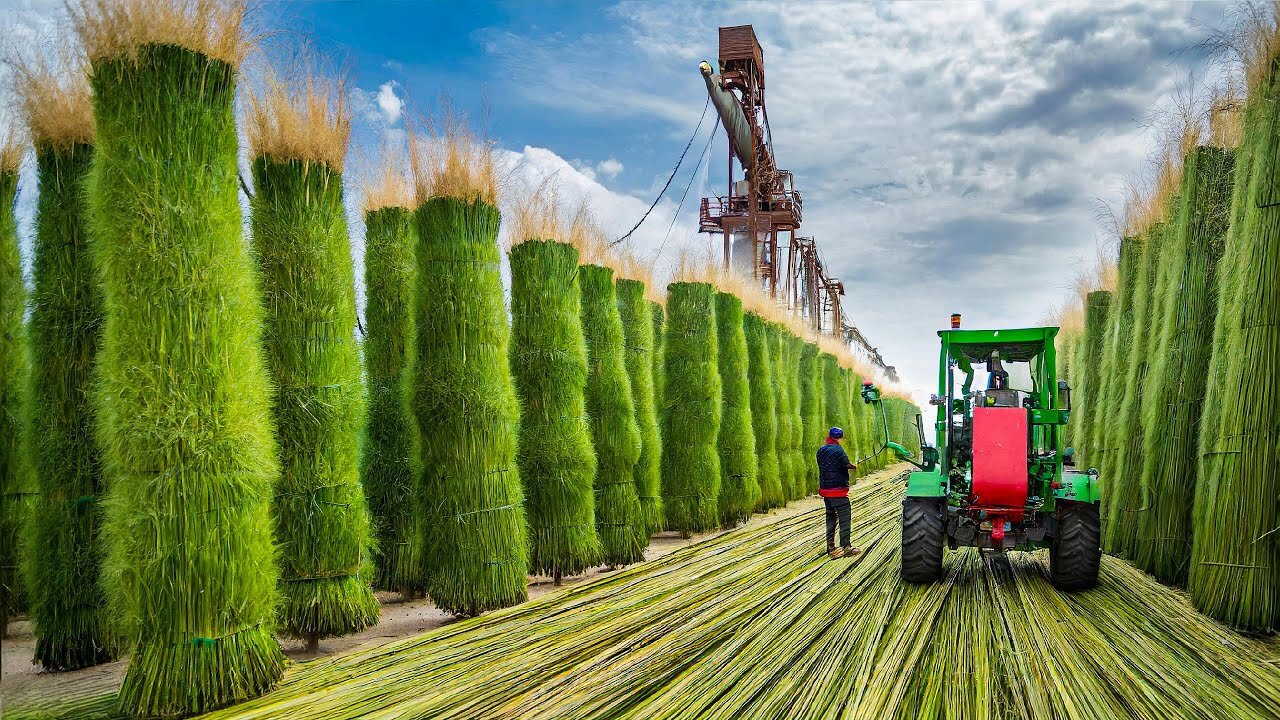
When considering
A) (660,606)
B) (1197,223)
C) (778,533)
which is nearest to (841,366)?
(778,533)

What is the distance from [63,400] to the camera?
6.14 meters

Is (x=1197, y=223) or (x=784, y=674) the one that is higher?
(x=1197, y=223)

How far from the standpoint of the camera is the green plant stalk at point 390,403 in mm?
8625

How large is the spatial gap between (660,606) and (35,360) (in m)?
5.33

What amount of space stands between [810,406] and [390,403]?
621 inches

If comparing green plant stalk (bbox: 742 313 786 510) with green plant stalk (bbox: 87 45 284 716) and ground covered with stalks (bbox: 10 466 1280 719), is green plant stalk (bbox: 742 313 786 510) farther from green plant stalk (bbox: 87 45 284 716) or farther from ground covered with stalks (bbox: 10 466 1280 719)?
green plant stalk (bbox: 87 45 284 716)

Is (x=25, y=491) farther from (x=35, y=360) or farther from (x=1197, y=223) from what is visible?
(x=1197, y=223)

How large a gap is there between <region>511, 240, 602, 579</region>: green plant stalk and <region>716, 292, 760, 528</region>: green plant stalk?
6104 millimetres

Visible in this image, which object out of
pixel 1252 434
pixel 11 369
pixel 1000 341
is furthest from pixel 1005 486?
pixel 11 369

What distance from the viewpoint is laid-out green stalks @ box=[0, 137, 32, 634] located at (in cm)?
688

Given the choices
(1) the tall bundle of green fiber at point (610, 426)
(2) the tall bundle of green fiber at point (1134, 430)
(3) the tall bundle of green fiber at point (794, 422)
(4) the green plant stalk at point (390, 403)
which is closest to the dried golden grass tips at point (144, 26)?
(4) the green plant stalk at point (390, 403)

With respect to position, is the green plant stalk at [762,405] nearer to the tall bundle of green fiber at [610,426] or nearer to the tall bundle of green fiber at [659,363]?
the tall bundle of green fiber at [659,363]

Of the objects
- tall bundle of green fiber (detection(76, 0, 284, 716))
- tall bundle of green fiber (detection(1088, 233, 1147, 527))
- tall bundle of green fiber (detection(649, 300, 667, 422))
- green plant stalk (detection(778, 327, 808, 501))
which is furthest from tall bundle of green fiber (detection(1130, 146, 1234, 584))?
green plant stalk (detection(778, 327, 808, 501))

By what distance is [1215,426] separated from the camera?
670 cm
